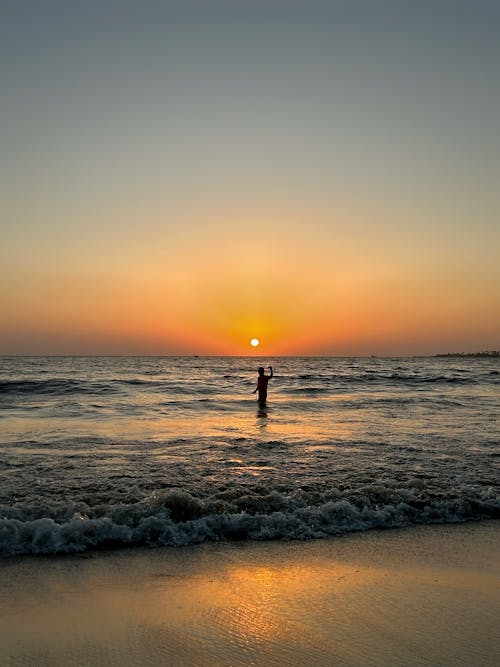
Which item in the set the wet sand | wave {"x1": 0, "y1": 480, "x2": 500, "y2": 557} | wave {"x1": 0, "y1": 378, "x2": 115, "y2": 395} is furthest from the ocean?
wave {"x1": 0, "y1": 378, "x2": 115, "y2": 395}

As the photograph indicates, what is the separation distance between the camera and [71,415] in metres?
19.9

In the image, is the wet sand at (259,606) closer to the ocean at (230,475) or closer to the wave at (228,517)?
the wave at (228,517)

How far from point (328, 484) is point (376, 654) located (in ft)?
18.1

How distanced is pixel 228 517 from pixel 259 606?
257cm

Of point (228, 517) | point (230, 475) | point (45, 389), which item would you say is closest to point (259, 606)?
point (228, 517)

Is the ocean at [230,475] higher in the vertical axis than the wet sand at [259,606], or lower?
lower

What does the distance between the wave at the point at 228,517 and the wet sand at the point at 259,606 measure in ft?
1.23

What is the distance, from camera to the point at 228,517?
6.93 meters

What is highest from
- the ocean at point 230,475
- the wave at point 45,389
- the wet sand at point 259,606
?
the wet sand at point 259,606

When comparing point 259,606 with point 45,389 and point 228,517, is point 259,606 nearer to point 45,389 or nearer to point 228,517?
point 228,517

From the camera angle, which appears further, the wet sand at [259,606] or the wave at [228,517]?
the wave at [228,517]

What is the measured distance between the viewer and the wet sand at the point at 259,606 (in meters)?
3.67

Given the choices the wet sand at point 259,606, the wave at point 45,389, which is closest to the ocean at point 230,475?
the wet sand at point 259,606

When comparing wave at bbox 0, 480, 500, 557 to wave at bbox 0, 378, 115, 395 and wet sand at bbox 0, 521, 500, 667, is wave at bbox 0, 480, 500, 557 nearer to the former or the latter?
wet sand at bbox 0, 521, 500, 667
